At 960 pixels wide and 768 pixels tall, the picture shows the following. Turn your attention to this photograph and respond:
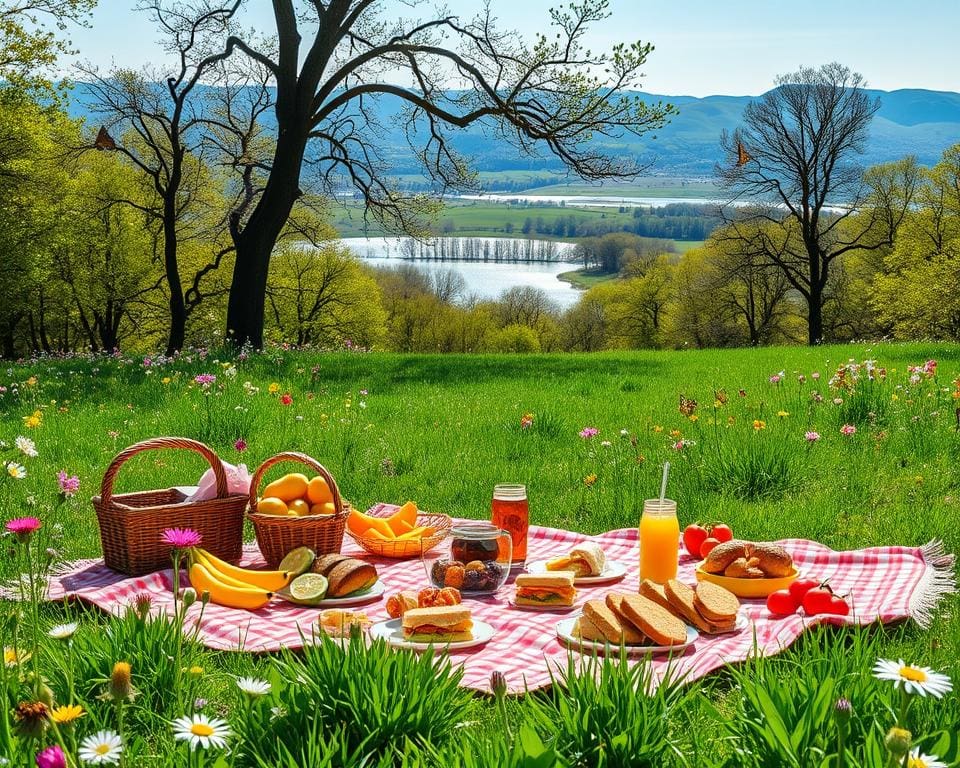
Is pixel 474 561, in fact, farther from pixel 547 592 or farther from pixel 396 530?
pixel 396 530

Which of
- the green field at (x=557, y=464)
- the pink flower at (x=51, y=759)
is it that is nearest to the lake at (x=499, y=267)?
the green field at (x=557, y=464)

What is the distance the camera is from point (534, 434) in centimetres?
798

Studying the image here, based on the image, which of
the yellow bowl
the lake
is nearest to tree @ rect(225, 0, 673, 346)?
the yellow bowl

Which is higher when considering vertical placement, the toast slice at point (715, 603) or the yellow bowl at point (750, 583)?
the toast slice at point (715, 603)

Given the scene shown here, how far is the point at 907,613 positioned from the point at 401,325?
72.2 m

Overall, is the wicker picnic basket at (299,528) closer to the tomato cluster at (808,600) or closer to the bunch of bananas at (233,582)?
the bunch of bananas at (233,582)

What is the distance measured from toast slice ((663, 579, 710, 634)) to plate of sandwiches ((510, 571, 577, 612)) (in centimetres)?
47

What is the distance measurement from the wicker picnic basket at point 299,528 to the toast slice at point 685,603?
1760 millimetres

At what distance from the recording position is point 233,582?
14.6 ft

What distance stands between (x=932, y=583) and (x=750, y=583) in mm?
812

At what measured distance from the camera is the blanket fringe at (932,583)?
13.1 ft

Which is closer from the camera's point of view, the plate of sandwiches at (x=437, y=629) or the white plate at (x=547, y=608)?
the plate of sandwiches at (x=437, y=629)

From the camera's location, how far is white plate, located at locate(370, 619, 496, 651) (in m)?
3.61

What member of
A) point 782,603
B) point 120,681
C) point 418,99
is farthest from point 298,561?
point 418,99
